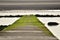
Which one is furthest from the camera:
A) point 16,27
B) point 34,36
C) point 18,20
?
point 18,20

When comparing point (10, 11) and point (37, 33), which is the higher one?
point (10, 11)

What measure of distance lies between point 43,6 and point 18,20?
0.48 m

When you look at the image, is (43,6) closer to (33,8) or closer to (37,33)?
(33,8)

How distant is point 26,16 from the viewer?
1780mm

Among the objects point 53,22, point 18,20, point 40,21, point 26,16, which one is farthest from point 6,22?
point 53,22

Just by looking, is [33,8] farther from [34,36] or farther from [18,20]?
[34,36]

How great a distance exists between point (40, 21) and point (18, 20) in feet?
0.92

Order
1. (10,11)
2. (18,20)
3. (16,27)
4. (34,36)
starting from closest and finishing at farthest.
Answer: (34,36), (16,27), (18,20), (10,11)

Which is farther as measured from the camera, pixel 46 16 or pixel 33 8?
pixel 33 8

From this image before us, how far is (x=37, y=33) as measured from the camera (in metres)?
1.48

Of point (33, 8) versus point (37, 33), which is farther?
point (33, 8)

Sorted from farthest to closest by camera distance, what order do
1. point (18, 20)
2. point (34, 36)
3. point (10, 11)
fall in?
point (10, 11)
point (18, 20)
point (34, 36)

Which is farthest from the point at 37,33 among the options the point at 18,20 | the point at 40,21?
the point at 18,20

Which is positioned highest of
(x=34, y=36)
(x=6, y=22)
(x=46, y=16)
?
(x=46, y=16)
